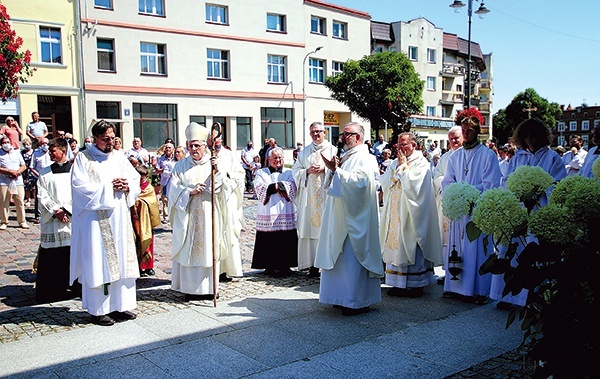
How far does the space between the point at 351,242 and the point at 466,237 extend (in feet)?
4.99

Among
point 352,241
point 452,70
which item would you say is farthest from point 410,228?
point 452,70

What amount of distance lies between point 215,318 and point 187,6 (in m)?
26.4

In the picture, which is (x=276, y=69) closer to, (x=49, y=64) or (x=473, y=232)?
(x=49, y=64)

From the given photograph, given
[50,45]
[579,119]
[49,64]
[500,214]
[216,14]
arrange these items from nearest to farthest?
[500,214] < [49,64] < [50,45] < [216,14] < [579,119]

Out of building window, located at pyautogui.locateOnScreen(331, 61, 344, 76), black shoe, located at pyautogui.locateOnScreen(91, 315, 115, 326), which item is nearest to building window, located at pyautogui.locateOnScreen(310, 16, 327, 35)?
building window, located at pyautogui.locateOnScreen(331, 61, 344, 76)

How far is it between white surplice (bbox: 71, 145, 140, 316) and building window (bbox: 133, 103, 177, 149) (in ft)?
75.6

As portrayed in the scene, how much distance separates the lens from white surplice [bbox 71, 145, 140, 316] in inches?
215

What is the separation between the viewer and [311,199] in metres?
7.99

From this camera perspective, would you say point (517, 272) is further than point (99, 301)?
No

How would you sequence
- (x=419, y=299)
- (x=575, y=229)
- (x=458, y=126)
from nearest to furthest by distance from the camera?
(x=575, y=229) → (x=419, y=299) → (x=458, y=126)

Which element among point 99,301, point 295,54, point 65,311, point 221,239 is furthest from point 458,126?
point 295,54

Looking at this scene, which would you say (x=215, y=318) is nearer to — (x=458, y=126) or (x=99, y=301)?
(x=99, y=301)

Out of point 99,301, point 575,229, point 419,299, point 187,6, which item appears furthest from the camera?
point 187,6

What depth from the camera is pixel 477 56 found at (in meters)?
63.5
